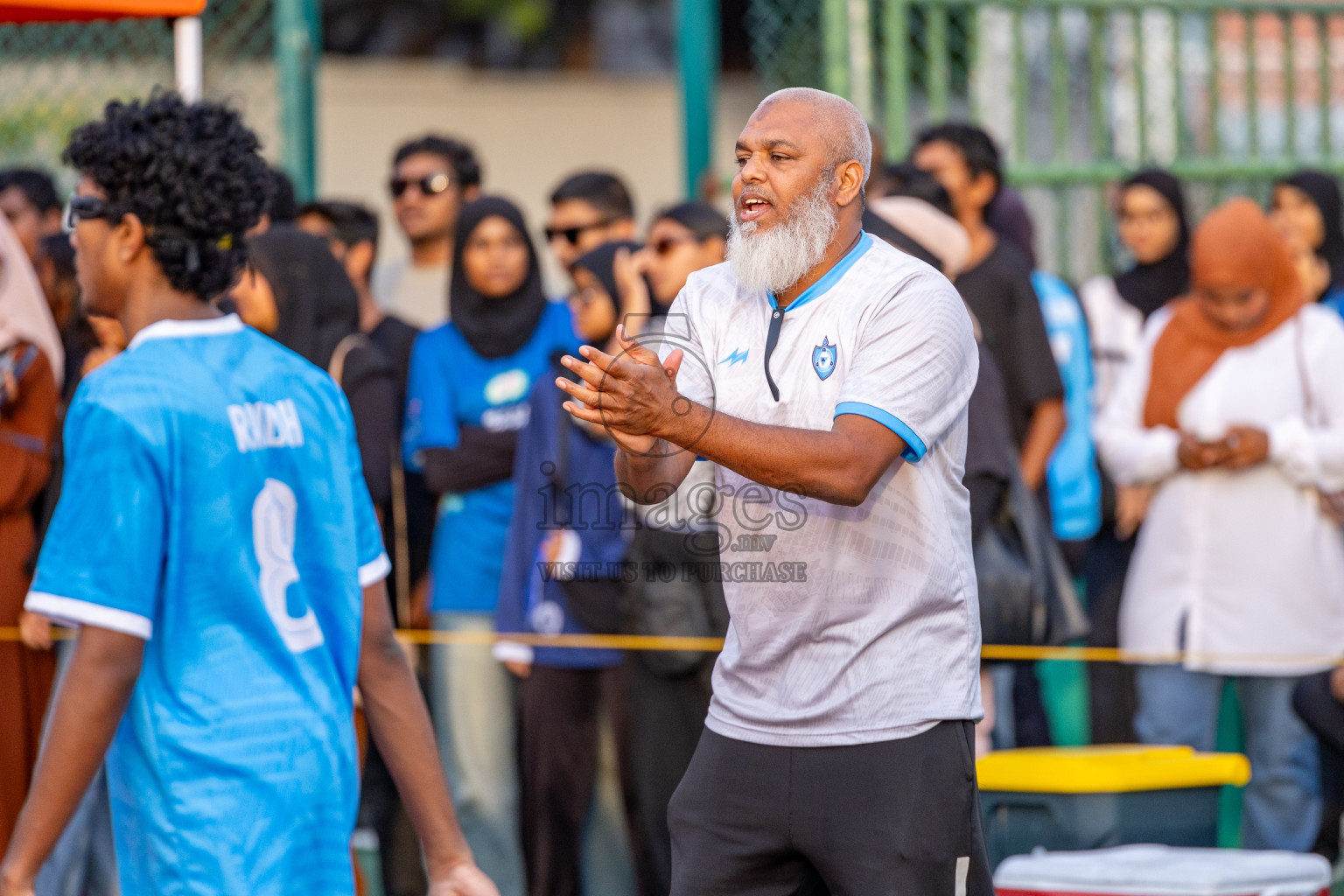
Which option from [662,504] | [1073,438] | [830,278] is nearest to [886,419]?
[830,278]

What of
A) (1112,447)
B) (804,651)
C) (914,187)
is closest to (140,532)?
(804,651)

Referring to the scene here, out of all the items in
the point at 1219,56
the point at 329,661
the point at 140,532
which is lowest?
the point at 329,661

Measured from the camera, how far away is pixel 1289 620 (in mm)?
5426

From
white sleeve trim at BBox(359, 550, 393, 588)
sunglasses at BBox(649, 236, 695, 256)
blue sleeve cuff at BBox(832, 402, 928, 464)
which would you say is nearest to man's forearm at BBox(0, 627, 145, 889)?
white sleeve trim at BBox(359, 550, 393, 588)

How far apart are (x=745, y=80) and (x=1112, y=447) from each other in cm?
1337

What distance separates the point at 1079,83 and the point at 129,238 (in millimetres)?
5817

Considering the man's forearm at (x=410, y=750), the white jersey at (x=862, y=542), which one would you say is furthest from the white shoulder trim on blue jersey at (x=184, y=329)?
the white jersey at (x=862, y=542)

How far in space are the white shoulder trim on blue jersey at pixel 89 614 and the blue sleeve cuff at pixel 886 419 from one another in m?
1.23

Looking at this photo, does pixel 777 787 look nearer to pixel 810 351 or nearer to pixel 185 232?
pixel 810 351

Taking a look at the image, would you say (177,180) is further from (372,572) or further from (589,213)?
(589,213)

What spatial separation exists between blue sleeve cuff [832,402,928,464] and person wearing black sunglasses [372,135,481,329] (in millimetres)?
4092

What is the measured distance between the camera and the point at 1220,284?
5668mm

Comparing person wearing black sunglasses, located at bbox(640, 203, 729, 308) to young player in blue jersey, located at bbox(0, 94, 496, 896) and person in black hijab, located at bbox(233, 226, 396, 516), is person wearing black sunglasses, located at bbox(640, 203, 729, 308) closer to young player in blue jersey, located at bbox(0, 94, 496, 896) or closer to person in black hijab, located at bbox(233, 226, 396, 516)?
person in black hijab, located at bbox(233, 226, 396, 516)

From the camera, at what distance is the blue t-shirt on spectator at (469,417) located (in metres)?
5.73
